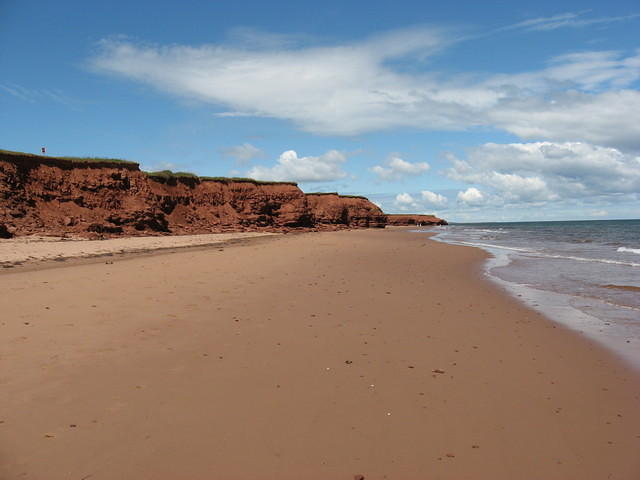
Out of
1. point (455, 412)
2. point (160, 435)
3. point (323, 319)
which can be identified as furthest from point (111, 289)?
point (455, 412)

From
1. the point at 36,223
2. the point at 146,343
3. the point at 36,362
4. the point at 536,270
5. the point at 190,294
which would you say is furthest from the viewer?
the point at 36,223

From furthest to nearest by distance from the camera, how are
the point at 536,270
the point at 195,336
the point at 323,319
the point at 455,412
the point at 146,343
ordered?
1. the point at 536,270
2. the point at 323,319
3. the point at 195,336
4. the point at 146,343
5. the point at 455,412

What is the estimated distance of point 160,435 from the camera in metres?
3.55

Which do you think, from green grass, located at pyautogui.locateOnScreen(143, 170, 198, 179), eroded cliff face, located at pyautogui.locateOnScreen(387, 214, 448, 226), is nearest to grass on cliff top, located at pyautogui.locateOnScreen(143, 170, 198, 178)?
green grass, located at pyautogui.locateOnScreen(143, 170, 198, 179)

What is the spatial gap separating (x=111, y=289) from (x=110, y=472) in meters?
7.41

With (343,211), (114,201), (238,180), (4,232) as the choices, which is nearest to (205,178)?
(238,180)

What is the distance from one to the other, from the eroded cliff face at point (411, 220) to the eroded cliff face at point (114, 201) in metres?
94.0

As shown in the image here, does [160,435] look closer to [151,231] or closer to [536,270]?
[536,270]

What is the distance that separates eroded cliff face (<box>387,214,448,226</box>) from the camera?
466 ft

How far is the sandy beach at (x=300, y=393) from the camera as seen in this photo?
326cm

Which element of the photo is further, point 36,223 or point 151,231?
point 151,231

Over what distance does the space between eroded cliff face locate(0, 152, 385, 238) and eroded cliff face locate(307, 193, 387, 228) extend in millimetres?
21151

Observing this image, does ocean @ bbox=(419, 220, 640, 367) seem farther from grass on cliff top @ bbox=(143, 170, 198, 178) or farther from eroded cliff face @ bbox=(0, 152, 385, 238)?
grass on cliff top @ bbox=(143, 170, 198, 178)

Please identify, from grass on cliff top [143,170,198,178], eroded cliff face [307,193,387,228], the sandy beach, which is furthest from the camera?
eroded cliff face [307,193,387,228]
